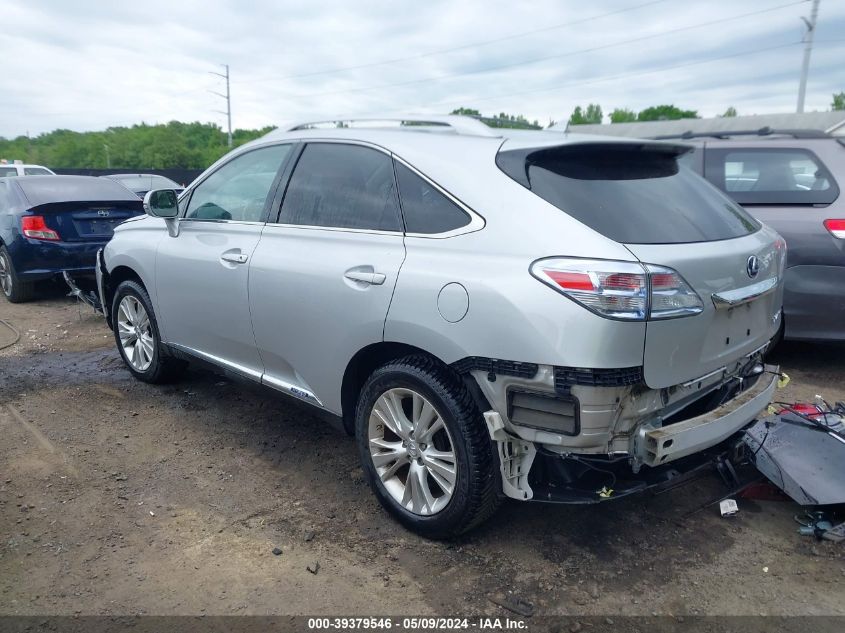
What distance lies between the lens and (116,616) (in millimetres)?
2564

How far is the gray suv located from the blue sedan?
635 centimetres

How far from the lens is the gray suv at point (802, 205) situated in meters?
4.83

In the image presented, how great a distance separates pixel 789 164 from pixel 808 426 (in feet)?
8.86

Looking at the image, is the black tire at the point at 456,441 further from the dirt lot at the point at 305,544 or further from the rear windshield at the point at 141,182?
the rear windshield at the point at 141,182

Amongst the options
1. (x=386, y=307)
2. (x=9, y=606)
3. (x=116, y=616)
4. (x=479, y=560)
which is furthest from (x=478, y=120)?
(x=9, y=606)

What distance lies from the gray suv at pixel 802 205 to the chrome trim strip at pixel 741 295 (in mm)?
2140

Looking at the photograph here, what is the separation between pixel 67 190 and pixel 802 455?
26.4 ft

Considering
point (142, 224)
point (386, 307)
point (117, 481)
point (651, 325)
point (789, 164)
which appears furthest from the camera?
point (789, 164)

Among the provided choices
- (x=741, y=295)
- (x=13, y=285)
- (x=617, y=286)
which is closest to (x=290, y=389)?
(x=617, y=286)

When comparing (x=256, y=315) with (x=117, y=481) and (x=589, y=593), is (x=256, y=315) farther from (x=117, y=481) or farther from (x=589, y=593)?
(x=589, y=593)

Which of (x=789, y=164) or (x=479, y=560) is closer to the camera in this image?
(x=479, y=560)

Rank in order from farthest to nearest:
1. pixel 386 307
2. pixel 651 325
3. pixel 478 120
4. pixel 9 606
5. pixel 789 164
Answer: pixel 789 164, pixel 478 120, pixel 386 307, pixel 9 606, pixel 651 325

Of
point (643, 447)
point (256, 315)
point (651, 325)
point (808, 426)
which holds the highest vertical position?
point (651, 325)

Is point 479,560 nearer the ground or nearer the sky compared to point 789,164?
nearer the ground
